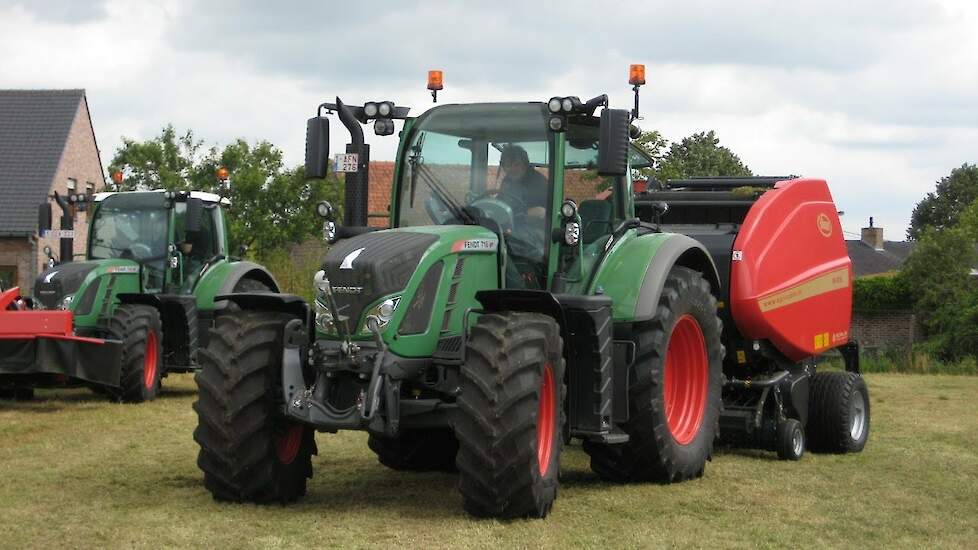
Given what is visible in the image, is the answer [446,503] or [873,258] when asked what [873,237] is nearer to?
[873,258]

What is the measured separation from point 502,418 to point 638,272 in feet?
6.45

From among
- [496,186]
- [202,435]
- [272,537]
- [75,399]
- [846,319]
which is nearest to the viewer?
[272,537]

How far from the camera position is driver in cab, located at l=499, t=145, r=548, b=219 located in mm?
8344

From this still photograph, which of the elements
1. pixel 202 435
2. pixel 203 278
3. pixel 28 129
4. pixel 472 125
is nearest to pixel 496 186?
pixel 472 125

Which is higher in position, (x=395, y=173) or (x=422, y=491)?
(x=395, y=173)

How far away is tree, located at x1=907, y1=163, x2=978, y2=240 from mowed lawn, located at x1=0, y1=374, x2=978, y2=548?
7005cm

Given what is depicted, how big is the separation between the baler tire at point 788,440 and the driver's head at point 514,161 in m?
3.27

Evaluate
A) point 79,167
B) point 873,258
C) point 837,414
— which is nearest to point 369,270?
point 837,414

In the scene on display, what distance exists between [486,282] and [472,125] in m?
1.15

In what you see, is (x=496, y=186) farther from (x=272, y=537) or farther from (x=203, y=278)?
(x=203, y=278)

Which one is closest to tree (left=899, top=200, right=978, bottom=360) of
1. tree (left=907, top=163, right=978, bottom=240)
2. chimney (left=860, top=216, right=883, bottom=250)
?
chimney (left=860, top=216, right=883, bottom=250)

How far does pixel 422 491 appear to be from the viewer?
27.9 ft

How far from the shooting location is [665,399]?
894cm

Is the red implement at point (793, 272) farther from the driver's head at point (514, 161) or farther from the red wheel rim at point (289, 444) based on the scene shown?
the red wheel rim at point (289, 444)
